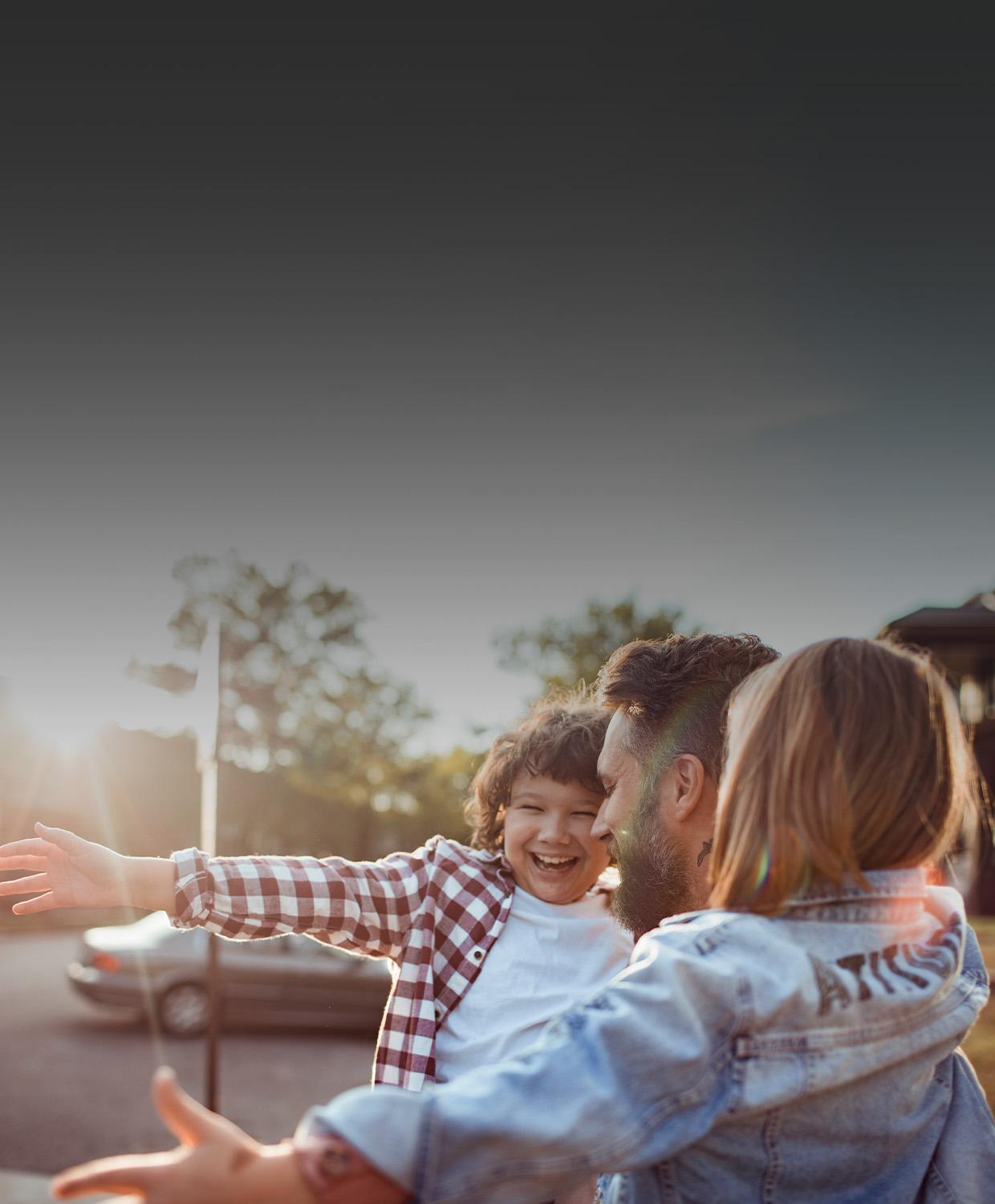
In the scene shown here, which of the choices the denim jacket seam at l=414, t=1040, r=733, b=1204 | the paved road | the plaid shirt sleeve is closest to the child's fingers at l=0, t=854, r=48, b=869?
the plaid shirt sleeve

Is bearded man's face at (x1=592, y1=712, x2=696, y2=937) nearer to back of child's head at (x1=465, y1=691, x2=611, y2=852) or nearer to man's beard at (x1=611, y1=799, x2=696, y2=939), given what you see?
man's beard at (x1=611, y1=799, x2=696, y2=939)

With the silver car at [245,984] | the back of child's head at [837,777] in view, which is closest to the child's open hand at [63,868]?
the back of child's head at [837,777]

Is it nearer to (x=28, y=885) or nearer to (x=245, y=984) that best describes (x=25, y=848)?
(x=28, y=885)

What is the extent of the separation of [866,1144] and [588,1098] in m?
0.45

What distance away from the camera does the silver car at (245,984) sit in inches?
395

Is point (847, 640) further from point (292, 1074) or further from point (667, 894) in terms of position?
point (292, 1074)

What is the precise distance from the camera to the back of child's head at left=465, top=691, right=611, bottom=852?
2.45 metres

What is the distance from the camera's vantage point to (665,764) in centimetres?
174

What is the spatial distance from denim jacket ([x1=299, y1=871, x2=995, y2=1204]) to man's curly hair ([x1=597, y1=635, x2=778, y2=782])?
518 mm

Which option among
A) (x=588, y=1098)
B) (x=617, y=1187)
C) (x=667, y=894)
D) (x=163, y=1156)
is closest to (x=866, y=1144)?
(x=617, y=1187)

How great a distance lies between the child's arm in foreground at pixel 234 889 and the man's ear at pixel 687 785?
0.67 meters

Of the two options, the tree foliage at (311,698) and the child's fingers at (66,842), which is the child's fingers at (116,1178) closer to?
the child's fingers at (66,842)

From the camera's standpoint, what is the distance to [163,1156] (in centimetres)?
90

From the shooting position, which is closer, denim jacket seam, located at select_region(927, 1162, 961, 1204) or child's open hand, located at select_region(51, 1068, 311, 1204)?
child's open hand, located at select_region(51, 1068, 311, 1204)
